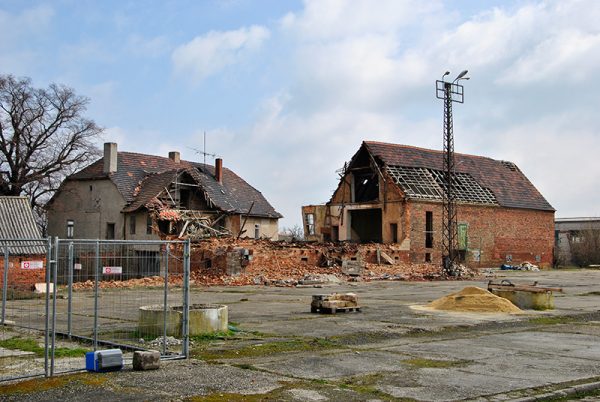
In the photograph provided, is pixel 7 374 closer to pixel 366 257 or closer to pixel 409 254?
pixel 366 257

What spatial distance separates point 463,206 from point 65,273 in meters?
44.4

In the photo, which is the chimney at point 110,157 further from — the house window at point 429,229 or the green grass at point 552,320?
the green grass at point 552,320

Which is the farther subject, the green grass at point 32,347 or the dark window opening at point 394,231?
the dark window opening at point 394,231

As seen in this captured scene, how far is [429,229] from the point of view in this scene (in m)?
50.9

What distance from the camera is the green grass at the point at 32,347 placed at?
11352 millimetres

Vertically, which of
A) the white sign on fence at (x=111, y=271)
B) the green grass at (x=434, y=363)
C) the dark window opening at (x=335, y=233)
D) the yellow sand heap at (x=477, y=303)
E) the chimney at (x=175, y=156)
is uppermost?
the chimney at (x=175, y=156)

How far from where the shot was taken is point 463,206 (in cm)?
5328

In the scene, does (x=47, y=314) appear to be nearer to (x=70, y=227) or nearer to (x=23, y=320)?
(x=23, y=320)

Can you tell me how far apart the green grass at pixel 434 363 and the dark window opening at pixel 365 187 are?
42.1 metres

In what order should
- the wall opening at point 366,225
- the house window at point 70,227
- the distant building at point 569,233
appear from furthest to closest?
the distant building at point 569,233
the wall opening at point 366,225
the house window at point 70,227

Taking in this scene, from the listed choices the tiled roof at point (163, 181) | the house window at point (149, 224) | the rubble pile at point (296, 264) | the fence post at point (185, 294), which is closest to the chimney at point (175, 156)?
the tiled roof at point (163, 181)

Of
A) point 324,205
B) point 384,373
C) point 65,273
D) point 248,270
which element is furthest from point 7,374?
point 324,205

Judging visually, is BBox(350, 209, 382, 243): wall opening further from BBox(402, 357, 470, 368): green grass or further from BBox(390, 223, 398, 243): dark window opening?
BBox(402, 357, 470, 368): green grass

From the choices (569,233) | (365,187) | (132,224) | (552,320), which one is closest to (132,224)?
(132,224)
